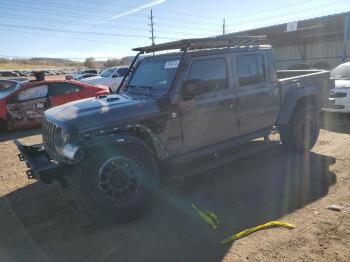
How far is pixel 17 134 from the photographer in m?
10.1

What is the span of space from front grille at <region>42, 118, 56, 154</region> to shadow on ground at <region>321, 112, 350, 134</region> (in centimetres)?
669

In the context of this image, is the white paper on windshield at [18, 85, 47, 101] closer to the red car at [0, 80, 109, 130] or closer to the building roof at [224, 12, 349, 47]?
the red car at [0, 80, 109, 130]

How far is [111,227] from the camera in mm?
4148

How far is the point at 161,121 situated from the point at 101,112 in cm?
79

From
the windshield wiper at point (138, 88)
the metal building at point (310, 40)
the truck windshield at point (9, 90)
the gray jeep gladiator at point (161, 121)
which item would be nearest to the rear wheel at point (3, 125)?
the truck windshield at point (9, 90)

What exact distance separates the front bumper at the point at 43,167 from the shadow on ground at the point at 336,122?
675 cm

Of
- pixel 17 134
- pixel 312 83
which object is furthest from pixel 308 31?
pixel 17 134

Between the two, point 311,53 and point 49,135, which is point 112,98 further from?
point 311,53

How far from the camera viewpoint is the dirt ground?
3.53m

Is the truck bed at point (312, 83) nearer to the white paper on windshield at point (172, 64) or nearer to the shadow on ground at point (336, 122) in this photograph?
A: the shadow on ground at point (336, 122)

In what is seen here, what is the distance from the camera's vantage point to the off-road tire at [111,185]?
157 inches

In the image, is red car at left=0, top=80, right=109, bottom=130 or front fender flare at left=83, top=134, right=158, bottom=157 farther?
red car at left=0, top=80, right=109, bottom=130

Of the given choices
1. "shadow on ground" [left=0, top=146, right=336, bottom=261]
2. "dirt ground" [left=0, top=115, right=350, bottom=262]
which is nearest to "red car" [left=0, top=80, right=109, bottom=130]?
"dirt ground" [left=0, top=115, right=350, bottom=262]

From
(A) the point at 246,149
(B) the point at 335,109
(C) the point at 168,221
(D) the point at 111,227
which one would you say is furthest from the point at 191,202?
(B) the point at 335,109
